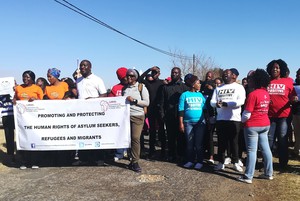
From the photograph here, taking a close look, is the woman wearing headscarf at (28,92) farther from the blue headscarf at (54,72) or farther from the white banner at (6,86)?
the white banner at (6,86)

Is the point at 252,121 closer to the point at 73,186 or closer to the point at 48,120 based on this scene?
the point at 73,186

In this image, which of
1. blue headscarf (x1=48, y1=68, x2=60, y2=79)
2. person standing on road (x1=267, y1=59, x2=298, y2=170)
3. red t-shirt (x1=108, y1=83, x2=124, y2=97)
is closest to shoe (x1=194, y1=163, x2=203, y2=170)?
person standing on road (x1=267, y1=59, x2=298, y2=170)

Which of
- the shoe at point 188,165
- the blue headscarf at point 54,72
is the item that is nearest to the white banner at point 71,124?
the blue headscarf at point 54,72

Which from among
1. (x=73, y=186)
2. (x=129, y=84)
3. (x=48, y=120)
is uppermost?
(x=129, y=84)

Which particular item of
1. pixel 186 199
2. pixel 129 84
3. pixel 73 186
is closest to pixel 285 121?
pixel 186 199

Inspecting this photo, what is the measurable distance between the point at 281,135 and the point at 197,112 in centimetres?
164

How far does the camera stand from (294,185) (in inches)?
212

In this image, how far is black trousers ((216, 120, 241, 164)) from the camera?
241 inches

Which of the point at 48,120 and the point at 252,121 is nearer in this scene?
the point at 252,121

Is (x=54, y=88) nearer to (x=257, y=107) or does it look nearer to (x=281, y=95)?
(x=257, y=107)

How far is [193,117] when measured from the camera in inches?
259

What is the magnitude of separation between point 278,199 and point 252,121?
1.32 m

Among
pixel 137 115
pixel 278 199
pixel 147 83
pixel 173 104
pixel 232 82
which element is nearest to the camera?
pixel 278 199

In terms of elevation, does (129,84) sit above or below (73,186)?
above
